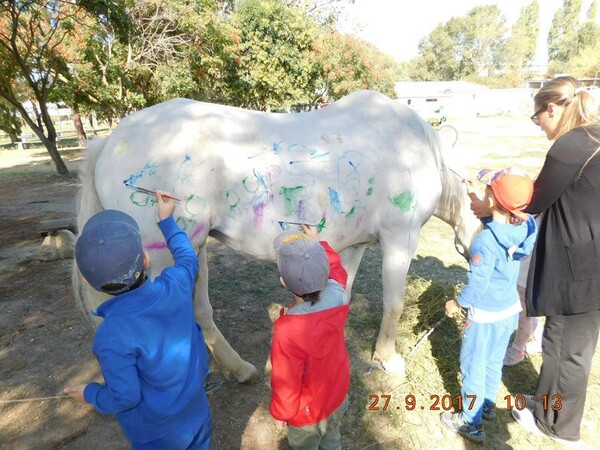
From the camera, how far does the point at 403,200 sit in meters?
2.63

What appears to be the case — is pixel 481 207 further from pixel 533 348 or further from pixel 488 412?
pixel 533 348

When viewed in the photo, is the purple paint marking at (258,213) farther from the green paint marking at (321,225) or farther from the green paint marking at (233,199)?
the green paint marking at (321,225)

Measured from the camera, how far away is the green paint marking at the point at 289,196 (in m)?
2.34

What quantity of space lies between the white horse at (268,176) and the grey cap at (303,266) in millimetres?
816

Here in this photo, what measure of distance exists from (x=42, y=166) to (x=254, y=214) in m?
Result: 16.0

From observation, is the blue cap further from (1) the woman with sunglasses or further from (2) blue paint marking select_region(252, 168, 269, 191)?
(1) the woman with sunglasses

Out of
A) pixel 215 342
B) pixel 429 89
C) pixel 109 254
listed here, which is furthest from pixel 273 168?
pixel 429 89

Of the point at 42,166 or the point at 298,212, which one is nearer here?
the point at 298,212

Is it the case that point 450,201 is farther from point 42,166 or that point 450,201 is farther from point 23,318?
point 42,166

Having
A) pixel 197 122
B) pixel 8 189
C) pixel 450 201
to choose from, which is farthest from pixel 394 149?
pixel 8 189

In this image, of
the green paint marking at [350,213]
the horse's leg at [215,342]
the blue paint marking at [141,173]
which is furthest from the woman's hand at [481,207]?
the blue paint marking at [141,173]

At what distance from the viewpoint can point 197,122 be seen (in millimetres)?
2297

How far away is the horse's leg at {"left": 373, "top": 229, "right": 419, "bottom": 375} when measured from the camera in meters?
2.73

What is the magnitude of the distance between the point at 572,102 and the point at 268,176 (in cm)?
178
